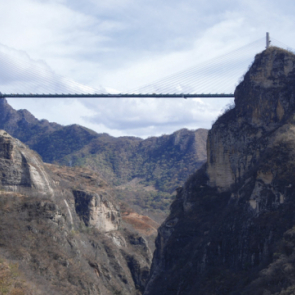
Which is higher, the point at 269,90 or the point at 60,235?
the point at 269,90

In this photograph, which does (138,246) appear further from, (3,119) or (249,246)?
Answer: (3,119)

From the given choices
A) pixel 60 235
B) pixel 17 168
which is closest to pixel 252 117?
pixel 60 235

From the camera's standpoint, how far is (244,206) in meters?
37.4

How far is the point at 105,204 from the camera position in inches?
2911

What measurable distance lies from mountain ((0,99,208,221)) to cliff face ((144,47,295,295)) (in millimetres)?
79257

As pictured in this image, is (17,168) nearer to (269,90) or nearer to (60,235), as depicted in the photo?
(60,235)

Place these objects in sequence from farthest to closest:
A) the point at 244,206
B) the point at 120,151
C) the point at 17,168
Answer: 1. the point at 120,151
2. the point at 17,168
3. the point at 244,206

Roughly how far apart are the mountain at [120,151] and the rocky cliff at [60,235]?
53.8 metres

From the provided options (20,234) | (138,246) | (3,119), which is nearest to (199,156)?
(3,119)

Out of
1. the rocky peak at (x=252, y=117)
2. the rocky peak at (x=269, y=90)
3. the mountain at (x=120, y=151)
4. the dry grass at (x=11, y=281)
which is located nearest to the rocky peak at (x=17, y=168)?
the dry grass at (x=11, y=281)

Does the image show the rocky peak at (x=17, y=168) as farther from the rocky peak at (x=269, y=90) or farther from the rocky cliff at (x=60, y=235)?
the rocky peak at (x=269, y=90)

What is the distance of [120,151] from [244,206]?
121229 millimetres

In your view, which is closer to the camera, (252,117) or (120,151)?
(252,117)

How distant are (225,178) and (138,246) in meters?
30.4
